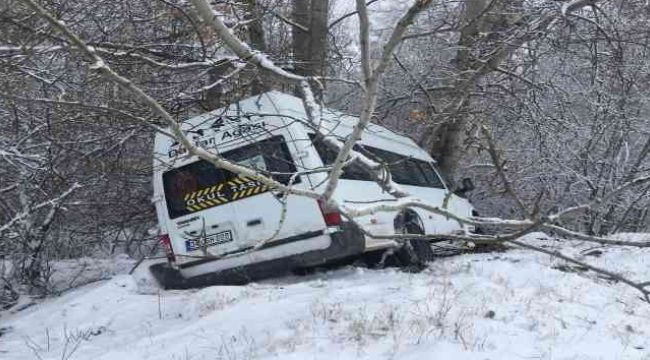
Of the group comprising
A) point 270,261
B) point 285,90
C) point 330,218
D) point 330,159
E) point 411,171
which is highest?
point 285,90

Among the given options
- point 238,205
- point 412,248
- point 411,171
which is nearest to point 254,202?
point 238,205

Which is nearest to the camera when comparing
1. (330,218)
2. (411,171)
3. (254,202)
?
(330,218)

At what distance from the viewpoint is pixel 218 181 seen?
7.33 m

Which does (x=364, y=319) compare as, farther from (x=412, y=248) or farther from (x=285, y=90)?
(x=285, y=90)

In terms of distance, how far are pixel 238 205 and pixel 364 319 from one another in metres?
2.51

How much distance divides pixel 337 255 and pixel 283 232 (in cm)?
63

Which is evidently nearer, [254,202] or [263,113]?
[263,113]

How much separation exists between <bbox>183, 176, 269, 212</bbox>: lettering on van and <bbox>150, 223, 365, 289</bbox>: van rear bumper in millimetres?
615

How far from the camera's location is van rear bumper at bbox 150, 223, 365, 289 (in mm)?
6918

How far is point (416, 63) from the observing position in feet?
55.6

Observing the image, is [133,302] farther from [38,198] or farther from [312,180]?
[38,198]

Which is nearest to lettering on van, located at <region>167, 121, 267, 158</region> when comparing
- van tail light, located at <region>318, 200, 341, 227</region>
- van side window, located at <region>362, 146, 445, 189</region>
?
van tail light, located at <region>318, 200, 341, 227</region>

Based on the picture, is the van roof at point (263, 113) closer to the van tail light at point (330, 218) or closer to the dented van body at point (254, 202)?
the dented van body at point (254, 202)

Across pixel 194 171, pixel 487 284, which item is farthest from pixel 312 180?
pixel 487 284
